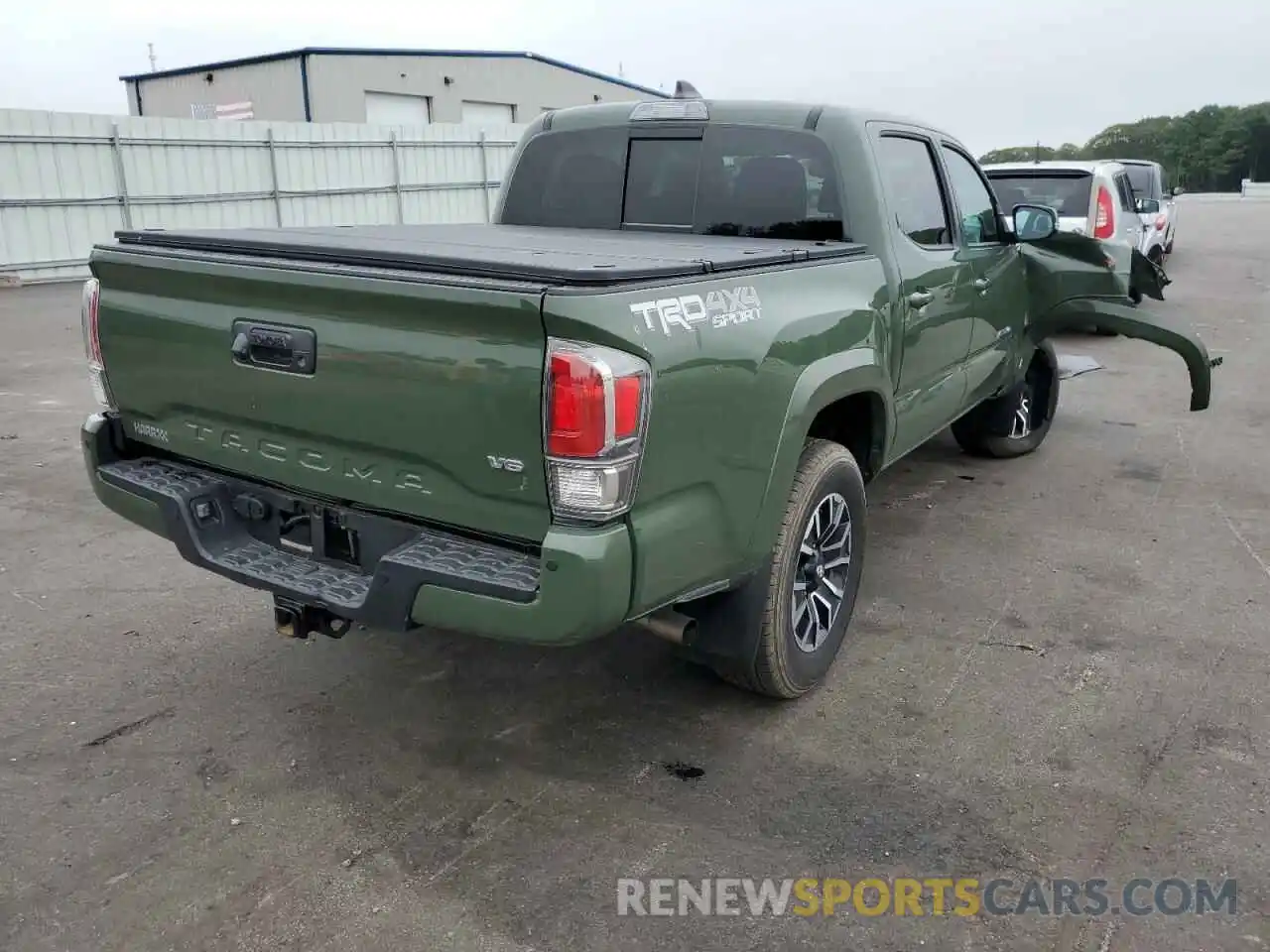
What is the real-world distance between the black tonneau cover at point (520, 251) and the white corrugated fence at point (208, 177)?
582 inches

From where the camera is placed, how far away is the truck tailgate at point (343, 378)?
2600 millimetres

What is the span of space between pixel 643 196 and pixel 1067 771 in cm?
288

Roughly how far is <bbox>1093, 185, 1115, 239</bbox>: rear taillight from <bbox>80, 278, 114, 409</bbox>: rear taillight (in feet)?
31.4

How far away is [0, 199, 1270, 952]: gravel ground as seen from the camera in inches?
104

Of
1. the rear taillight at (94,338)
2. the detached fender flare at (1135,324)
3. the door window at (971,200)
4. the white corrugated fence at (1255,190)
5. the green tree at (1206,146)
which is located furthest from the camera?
the green tree at (1206,146)

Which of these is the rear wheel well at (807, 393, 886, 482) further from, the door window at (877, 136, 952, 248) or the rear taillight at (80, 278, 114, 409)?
the rear taillight at (80, 278, 114, 409)

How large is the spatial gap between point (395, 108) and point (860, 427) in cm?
2785

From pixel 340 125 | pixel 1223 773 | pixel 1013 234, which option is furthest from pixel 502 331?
pixel 340 125

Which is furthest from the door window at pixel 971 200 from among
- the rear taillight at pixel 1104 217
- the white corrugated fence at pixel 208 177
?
the white corrugated fence at pixel 208 177

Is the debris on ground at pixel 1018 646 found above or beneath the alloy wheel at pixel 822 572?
beneath

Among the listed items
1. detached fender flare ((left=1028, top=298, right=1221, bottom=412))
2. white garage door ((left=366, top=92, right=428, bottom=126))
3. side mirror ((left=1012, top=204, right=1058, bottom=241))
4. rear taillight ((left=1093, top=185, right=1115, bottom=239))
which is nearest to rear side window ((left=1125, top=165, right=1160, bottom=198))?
rear taillight ((left=1093, top=185, right=1115, bottom=239))

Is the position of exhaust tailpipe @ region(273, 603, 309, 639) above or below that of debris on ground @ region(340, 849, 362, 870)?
above

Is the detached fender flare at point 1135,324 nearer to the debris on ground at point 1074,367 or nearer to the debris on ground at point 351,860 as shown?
the debris on ground at point 1074,367

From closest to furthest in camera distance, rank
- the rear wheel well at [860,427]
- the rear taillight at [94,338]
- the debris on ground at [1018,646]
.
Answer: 1. the rear taillight at [94,338]
2. the rear wheel well at [860,427]
3. the debris on ground at [1018,646]
